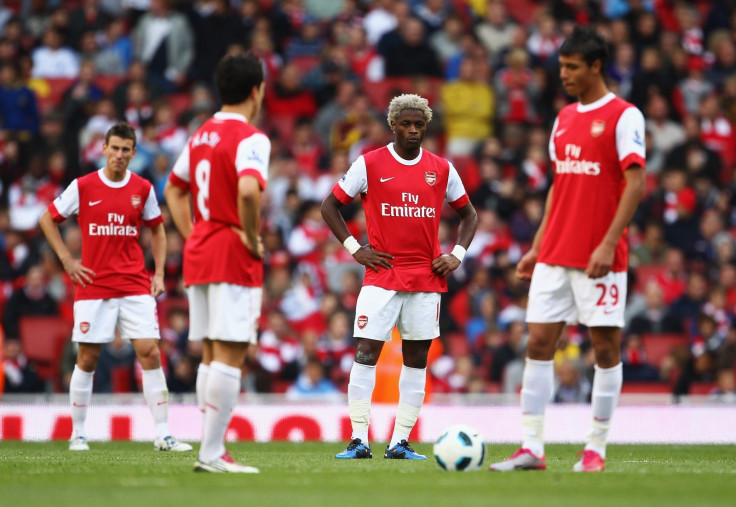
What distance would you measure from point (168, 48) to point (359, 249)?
11644 millimetres

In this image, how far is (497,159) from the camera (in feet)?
60.2

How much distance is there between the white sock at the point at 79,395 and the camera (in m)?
10.7

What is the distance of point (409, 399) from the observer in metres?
9.19

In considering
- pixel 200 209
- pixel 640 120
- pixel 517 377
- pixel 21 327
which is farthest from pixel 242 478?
pixel 21 327

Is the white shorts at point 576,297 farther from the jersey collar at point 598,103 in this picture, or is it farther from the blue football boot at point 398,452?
the blue football boot at point 398,452

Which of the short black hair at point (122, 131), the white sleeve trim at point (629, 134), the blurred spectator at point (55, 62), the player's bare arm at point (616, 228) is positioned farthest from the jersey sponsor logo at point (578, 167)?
the blurred spectator at point (55, 62)

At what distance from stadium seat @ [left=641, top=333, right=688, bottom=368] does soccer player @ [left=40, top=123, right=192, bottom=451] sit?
8102 mm

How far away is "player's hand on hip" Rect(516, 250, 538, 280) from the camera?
7816mm

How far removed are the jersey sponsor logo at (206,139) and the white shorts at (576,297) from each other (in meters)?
2.22

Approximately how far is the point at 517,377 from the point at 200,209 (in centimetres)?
861

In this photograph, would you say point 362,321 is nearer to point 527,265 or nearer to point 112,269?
point 527,265

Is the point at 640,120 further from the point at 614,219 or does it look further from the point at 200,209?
the point at 200,209

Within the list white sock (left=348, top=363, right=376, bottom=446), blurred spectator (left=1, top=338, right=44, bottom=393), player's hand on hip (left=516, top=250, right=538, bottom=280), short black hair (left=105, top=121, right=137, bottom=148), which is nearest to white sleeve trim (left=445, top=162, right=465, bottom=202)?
white sock (left=348, top=363, right=376, bottom=446)

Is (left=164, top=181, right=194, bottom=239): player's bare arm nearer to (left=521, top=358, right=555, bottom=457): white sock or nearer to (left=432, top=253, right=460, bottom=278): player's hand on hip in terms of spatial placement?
(left=521, top=358, right=555, bottom=457): white sock
